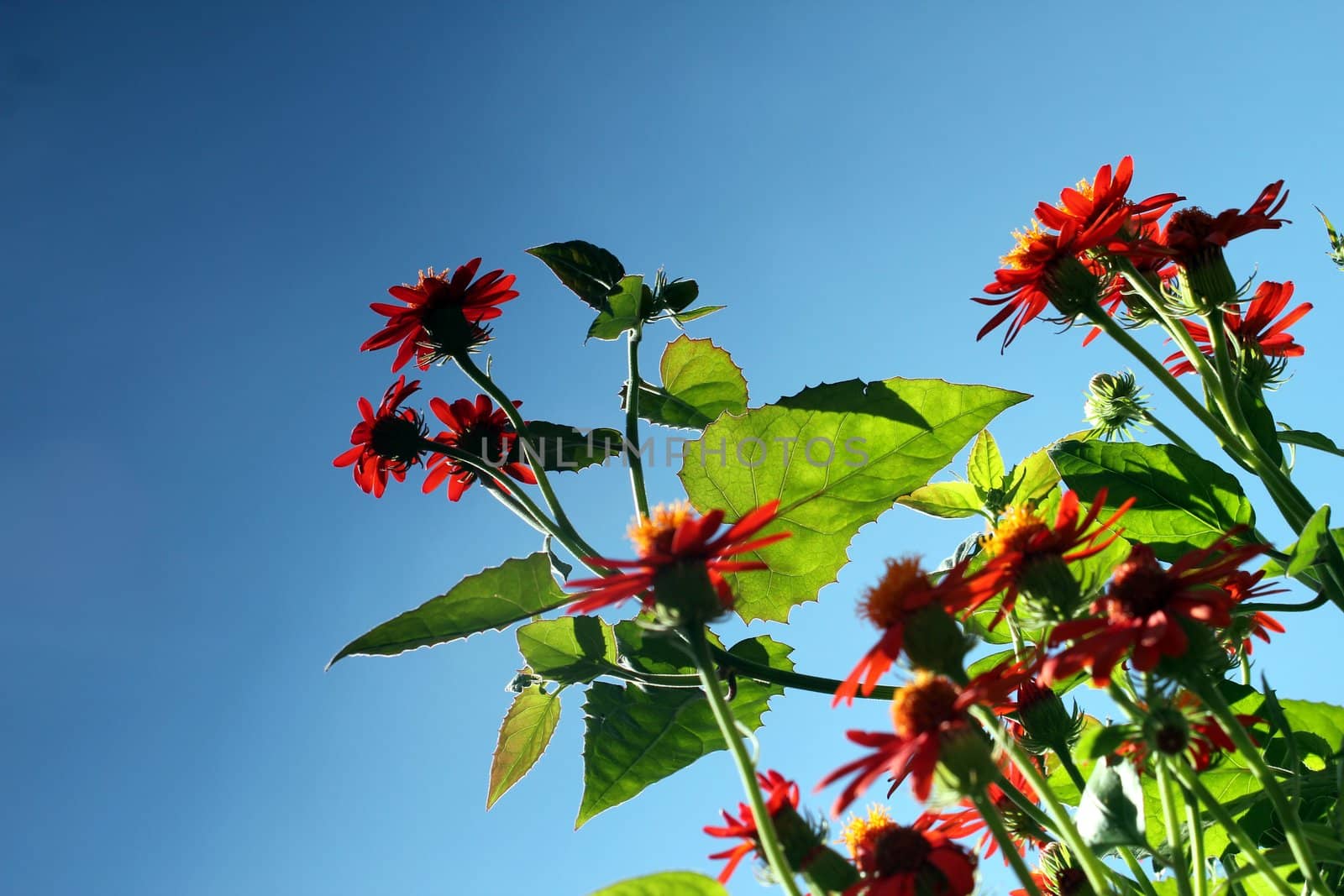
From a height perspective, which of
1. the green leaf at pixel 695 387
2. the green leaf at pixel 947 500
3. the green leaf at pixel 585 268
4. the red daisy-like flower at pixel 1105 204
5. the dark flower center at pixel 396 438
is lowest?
the green leaf at pixel 947 500

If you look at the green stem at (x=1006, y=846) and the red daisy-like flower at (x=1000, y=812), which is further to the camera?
the red daisy-like flower at (x=1000, y=812)

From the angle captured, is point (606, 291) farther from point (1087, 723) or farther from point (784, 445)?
point (1087, 723)

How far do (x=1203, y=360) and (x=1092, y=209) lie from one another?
278mm

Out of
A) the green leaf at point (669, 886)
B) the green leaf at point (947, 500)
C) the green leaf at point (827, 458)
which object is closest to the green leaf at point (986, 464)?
the green leaf at point (947, 500)

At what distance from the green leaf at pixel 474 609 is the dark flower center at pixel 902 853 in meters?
0.64

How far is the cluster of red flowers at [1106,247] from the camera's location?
148cm

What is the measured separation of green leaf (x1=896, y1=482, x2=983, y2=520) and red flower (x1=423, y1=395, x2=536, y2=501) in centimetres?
68

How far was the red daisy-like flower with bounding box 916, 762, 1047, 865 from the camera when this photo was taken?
3.71 ft

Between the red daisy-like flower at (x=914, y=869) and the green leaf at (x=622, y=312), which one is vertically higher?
the green leaf at (x=622, y=312)

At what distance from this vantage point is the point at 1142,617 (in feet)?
2.76

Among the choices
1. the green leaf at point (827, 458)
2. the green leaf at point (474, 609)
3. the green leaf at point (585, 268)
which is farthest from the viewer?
the green leaf at point (585, 268)

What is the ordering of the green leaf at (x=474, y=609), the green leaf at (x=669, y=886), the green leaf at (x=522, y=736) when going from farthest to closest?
the green leaf at (x=522, y=736) < the green leaf at (x=474, y=609) < the green leaf at (x=669, y=886)

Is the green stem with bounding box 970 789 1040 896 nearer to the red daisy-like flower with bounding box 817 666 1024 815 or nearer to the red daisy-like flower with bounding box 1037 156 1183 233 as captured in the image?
the red daisy-like flower with bounding box 817 666 1024 815

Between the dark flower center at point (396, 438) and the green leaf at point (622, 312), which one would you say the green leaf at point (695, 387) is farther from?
the dark flower center at point (396, 438)
